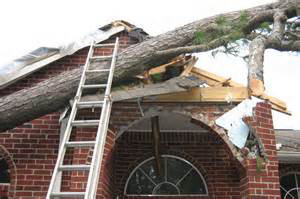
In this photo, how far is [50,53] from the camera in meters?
6.94

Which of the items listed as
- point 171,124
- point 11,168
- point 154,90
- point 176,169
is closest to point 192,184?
point 176,169

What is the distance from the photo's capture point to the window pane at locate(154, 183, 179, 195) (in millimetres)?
7410

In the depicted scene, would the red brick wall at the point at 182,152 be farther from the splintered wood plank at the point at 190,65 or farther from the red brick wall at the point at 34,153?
the splintered wood plank at the point at 190,65

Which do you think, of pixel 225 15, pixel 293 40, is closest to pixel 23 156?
pixel 225 15

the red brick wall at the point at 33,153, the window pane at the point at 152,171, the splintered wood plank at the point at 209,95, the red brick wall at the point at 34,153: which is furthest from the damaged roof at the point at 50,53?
the window pane at the point at 152,171

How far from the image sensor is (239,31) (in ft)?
18.0

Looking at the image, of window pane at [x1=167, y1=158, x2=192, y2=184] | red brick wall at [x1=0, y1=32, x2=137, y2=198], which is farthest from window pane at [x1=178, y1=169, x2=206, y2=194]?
red brick wall at [x1=0, y1=32, x2=137, y2=198]

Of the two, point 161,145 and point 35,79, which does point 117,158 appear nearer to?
point 161,145

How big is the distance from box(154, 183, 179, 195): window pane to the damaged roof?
2706mm

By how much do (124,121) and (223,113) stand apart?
4.51 feet

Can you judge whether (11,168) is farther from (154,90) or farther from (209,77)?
(209,77)

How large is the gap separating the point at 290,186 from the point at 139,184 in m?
3.51

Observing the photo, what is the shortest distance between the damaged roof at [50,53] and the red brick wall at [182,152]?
6.08ft

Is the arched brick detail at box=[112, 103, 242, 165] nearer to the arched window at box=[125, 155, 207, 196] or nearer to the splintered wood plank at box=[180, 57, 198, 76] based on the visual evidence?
the splintered wood plank at box=[180, 57, 198, 76]
